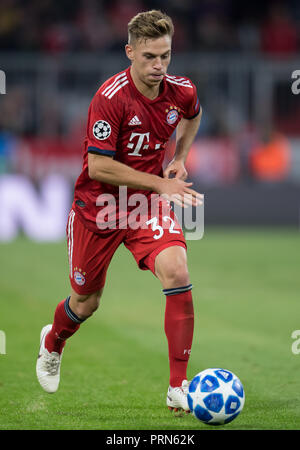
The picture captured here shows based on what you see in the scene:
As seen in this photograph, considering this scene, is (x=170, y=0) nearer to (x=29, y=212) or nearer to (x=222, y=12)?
(x=222, y=12)

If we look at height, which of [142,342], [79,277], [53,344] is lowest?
[142,342]

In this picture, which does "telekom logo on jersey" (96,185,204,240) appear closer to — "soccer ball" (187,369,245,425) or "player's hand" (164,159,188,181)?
"player's hand" (164,159,188,181)

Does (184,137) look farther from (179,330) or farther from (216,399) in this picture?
(216,399)

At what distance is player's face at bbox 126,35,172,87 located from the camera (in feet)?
17.1

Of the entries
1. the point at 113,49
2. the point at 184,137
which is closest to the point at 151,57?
the point at 184,137

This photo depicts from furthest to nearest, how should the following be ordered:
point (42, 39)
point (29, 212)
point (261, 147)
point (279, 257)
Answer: point (42, 39) < point (261, 147) < point (29, 212) < point (279, 257)

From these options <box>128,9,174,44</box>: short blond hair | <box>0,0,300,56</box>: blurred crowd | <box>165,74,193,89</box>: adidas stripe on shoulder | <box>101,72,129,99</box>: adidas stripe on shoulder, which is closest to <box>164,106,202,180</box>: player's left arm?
<box>165,74,193,89</box>: adidas stripe on shoulder

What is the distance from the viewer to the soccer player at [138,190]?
5230 millimetres

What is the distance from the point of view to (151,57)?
5273 mm

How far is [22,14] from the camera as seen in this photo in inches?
781

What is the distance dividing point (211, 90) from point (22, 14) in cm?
511

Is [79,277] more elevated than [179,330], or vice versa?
[79,277]

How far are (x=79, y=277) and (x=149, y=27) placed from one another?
1728 millimetres
